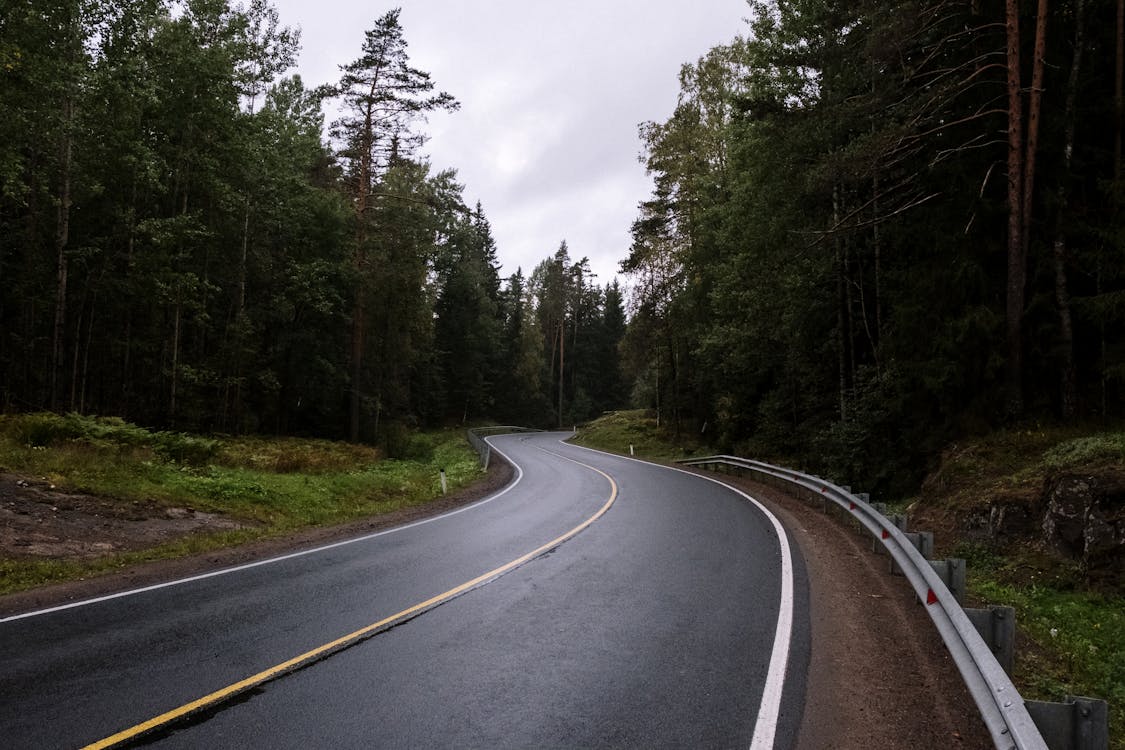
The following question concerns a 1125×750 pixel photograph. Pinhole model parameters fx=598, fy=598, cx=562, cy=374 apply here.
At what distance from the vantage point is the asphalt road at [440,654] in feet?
13.3

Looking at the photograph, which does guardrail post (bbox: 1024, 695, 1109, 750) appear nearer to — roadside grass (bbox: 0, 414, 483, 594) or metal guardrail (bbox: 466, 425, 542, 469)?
roadside grass (bbox: 0, 414, 483, 594)

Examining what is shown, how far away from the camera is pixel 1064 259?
10992 mm

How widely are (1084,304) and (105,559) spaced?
16573mm

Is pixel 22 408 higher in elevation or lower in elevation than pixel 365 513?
higher

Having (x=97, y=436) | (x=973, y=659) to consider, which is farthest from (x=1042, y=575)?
(x=97, y=436)

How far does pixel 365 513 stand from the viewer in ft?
47.3

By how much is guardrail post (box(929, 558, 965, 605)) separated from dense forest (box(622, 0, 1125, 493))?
6.32 meters

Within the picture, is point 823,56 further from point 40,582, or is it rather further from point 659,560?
point 40,582

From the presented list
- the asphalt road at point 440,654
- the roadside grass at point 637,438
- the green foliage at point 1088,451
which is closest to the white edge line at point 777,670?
the asphalt road at point 440,654

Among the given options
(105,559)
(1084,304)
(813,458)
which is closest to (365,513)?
(105,559)

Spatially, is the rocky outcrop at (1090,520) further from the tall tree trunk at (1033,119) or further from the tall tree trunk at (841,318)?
the tall tree trunk at (841,318)

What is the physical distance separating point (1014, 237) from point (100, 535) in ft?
55.9

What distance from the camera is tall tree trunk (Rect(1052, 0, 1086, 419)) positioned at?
1085 cm

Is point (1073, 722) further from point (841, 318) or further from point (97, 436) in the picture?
point (97, 436)
